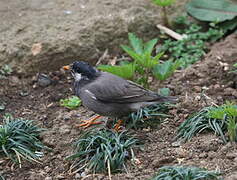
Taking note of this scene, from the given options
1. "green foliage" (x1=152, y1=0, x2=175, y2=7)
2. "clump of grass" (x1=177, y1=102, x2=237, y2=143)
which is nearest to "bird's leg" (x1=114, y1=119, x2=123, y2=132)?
"clump of grass" (x1=177, y1=102, x2=237, y2=143)

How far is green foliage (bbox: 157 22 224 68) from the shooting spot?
7770mm

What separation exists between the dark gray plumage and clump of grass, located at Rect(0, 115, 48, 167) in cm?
75

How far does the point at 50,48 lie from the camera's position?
7773 mm

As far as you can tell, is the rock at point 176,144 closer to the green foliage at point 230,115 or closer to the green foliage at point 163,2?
the green foliage at point 230,115

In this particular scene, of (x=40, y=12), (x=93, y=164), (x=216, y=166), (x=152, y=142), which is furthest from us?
(x=40, y=12)

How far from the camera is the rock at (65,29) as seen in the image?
304 inches

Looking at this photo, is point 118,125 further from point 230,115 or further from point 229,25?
point 229,25

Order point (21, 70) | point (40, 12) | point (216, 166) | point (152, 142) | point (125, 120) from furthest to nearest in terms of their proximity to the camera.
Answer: point (40, 12) < point (21, 70) < point (125, 120) < point (152, 142) < point (216, 166)

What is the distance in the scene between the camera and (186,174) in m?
4.56

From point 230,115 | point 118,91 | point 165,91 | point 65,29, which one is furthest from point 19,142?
point 65,29

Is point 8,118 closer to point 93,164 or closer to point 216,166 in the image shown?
point 93,164

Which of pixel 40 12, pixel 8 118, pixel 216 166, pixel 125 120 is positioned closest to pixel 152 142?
pixel 125 120

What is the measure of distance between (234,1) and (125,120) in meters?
3.38

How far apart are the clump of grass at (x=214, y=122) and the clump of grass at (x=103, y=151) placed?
60 cm
